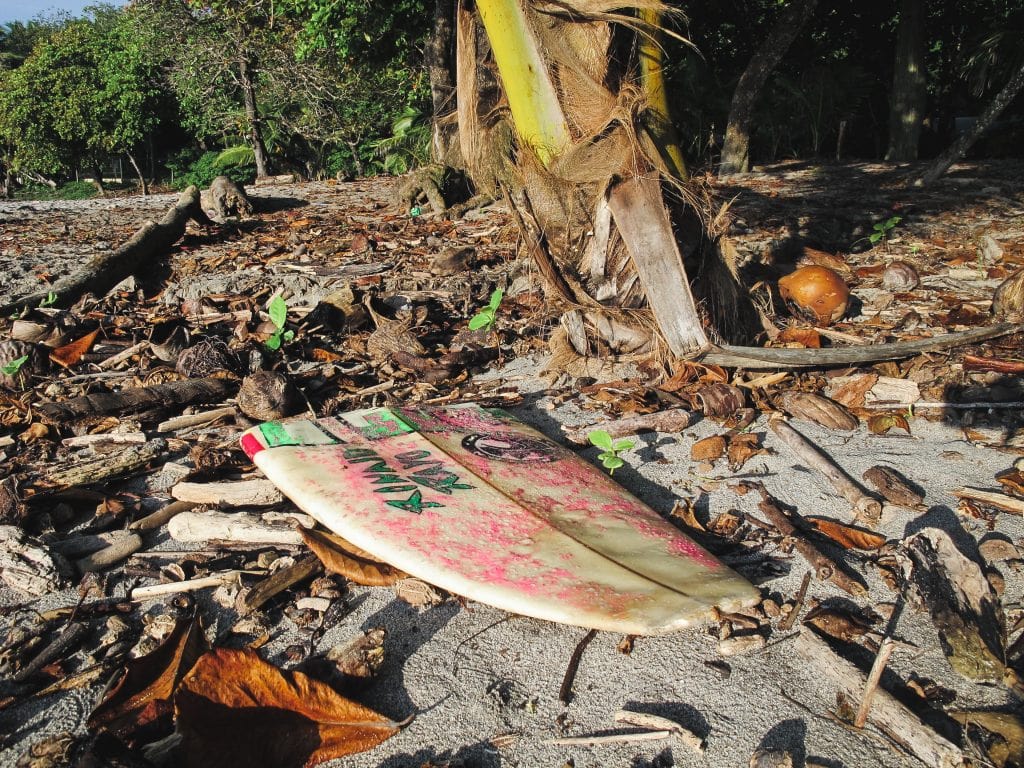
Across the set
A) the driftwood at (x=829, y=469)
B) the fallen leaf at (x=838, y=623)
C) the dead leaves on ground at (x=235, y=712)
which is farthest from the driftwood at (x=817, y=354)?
the dead leaves on ground at (x=235, y=712)

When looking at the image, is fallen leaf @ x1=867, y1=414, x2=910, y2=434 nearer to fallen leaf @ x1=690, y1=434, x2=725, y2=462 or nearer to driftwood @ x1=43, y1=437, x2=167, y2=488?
fallen leaf @ x1=690, y1=434, x2=725, y2=462

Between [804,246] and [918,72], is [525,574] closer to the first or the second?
[804,246]

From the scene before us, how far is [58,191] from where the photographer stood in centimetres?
2753

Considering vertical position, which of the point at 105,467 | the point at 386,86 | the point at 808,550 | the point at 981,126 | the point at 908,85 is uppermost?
→ the point at 386,86

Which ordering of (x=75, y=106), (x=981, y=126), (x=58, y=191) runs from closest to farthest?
1. (x=981, y=126)
2. (x=75, y=106)
3. (x=58, y=191)

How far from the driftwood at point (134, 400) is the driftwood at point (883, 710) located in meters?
2.89

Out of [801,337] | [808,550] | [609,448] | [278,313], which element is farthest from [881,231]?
[278,313]

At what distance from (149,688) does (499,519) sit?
1016 mm

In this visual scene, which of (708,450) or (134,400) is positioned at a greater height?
(134,400)

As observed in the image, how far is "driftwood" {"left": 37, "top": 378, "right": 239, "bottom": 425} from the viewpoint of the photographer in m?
3.22

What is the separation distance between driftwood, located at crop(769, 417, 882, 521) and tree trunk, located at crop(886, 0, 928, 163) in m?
10.3

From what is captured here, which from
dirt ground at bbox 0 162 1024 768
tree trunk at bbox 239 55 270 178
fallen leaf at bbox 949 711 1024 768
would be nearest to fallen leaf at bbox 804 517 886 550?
dirt ground at bbox 0 162 1024 768

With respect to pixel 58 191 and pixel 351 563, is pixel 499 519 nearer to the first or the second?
pixel 351 563

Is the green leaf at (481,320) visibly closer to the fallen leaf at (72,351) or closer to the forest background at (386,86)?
the forest background at (386,86)
